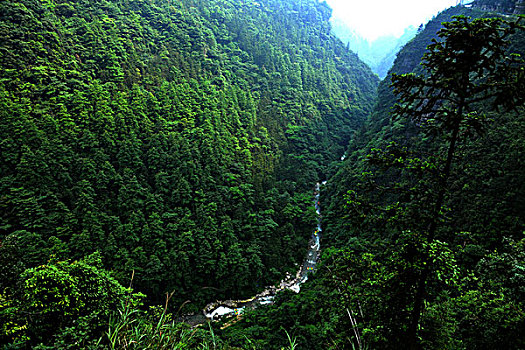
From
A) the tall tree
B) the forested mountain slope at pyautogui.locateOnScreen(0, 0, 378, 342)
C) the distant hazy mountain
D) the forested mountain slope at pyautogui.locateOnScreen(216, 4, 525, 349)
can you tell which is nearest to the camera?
the tall tree

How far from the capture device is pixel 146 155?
108 ft

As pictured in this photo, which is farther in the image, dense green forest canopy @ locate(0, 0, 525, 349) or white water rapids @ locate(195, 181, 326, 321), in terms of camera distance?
white water rapids @ locate(195, 181, 326, 321)

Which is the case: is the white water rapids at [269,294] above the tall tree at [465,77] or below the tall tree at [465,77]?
below

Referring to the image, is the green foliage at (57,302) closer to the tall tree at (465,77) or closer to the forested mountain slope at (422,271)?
the forested mountain slope at (422,271)

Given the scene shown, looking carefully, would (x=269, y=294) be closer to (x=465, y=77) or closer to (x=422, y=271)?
(x=422, y=271)

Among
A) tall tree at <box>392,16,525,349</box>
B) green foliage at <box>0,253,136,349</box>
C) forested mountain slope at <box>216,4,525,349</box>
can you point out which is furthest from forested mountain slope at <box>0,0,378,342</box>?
tall tree at <box>392,16,525,349</box>

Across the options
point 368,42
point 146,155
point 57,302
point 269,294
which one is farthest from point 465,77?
point 368,42

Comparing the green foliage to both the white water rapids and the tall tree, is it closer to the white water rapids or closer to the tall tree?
the tall tree

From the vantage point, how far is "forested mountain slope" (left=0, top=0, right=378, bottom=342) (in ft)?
78.1

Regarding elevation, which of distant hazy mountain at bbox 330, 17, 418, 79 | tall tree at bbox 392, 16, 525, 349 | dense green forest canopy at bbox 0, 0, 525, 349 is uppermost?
distant hazy mountain at bbox 330, 17, 418, 79

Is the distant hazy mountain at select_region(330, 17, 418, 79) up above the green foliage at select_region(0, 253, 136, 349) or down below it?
above

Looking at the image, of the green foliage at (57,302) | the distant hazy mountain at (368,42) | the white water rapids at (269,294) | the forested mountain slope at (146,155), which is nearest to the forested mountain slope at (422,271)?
the green foliage at (57,302)

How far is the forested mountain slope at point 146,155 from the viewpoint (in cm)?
2381

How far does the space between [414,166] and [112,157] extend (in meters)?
33.0
